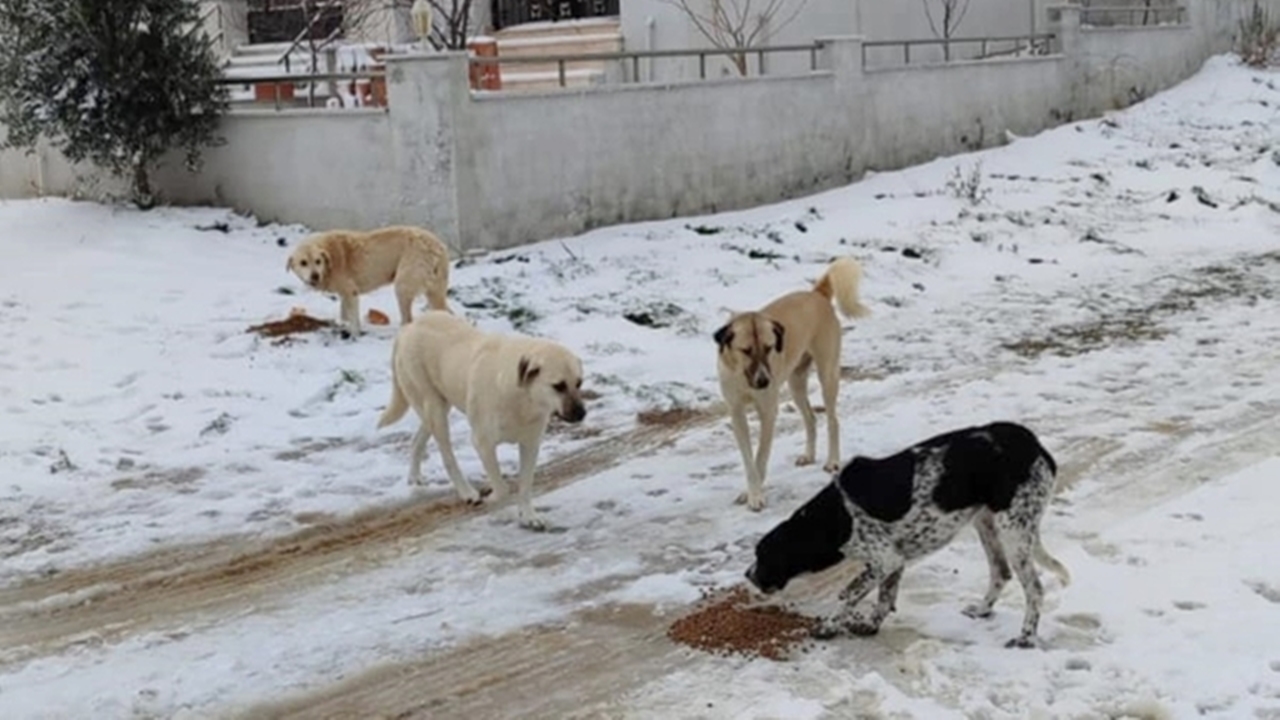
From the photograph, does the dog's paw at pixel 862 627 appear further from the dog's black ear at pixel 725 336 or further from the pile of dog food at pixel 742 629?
the dog's black ear at pixel 725 336

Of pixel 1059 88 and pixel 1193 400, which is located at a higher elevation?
pixel 1059 88

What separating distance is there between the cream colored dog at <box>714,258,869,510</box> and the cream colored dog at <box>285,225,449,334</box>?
368 centimetres

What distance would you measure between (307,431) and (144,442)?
36.1 inches

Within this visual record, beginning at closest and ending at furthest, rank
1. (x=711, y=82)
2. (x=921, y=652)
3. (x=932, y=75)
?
(x=921, y=652)
(x=711, y=82)
(x=932, y=75)

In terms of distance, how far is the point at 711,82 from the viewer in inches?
598

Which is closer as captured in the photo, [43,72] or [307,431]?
[307,431]

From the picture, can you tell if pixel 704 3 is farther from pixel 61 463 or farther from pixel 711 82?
pixel 61 463

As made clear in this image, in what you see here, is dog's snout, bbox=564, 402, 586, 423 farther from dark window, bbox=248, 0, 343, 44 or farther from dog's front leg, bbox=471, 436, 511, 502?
dark window, bbox=248, 0, 343, 44

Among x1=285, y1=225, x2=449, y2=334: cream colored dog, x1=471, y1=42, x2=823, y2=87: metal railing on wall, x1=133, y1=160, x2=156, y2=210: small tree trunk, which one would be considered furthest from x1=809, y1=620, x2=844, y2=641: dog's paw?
x1=133, y1=160, x2=156, y2=210: small tree trunk

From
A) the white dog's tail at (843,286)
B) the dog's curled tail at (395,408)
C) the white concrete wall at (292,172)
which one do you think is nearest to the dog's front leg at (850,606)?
the white dog's tail at (843,286)

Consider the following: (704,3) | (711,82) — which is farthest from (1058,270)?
(704,3)

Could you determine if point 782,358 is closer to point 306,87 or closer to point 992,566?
point 992,566

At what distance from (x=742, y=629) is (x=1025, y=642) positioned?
100cm

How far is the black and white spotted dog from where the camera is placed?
16.0 feet
